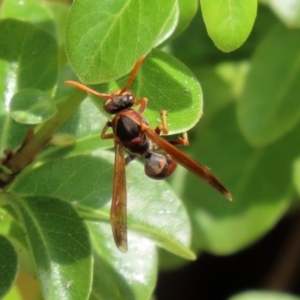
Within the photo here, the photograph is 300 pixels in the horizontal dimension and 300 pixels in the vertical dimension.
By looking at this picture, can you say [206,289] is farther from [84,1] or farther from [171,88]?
[84,1]

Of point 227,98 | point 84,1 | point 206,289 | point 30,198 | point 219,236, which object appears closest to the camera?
point 84,1

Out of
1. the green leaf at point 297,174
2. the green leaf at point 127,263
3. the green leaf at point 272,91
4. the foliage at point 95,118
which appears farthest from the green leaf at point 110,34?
the green leaf at point 297,174

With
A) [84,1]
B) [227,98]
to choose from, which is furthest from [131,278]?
[227,98]

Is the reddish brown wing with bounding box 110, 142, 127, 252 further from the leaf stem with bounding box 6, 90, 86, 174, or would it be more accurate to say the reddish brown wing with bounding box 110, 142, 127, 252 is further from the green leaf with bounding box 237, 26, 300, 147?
the green leaf with bounding box 237, 26, 300, 147

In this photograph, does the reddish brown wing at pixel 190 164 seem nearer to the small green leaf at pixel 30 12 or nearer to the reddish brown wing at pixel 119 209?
the reddish brown wing at pixel 119 209

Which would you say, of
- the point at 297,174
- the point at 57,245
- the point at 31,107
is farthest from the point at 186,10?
the point at 297,174

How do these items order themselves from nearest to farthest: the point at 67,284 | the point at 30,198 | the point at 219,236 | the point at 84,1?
1. the point at 84,1
2. the point at 67,284
3. the point at 30,198
4. the point at 219,236

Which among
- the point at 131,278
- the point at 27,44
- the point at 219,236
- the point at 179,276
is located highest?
the point at 27,44

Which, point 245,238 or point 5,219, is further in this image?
point 245,238
